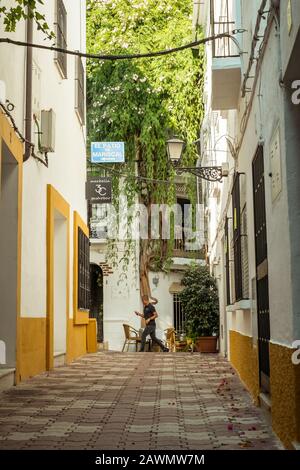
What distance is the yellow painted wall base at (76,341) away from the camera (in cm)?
1430

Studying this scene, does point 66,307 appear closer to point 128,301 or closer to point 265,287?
point 265,287

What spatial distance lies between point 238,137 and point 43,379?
4.68 m

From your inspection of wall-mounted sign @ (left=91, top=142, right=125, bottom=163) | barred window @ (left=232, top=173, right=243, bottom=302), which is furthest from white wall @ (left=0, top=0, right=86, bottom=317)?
barred window @ (left=232, top=173, right=243, bottom=302)

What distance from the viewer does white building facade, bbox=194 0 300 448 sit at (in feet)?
15.7

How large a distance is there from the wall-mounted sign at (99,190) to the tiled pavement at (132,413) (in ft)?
23.2

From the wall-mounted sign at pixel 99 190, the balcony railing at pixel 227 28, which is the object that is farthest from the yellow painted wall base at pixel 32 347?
the wall-mounted sign at pixel 99 190

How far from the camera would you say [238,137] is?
407 inches

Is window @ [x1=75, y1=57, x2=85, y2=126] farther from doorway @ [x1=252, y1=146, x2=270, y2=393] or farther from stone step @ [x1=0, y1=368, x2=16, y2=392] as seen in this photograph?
doorway @ [x1=252, y1=146, x2=270, y2=393]

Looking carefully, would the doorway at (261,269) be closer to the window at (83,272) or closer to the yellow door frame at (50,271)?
the yellow door frame at (50,271)

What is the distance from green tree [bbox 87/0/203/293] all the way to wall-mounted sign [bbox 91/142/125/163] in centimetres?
573

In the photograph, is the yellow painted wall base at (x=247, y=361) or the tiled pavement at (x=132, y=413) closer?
the tiled pavement at (x=132, y=413)

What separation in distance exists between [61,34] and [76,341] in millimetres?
6582

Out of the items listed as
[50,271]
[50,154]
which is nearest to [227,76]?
[50,154]

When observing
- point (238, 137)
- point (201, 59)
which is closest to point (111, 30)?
point (201, 59)
